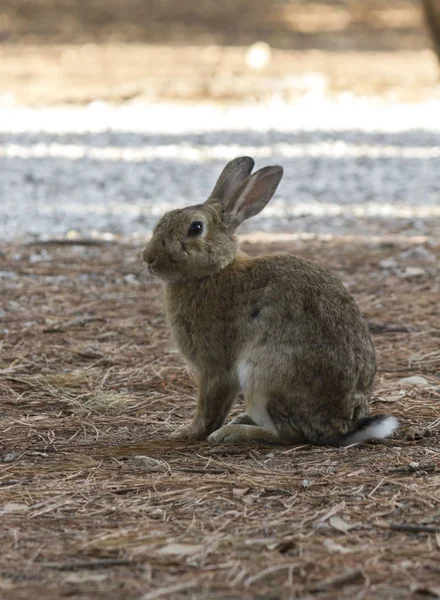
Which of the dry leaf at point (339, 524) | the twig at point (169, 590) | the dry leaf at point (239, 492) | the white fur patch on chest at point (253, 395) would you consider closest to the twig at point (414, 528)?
the dry leaf at point (339, 524)

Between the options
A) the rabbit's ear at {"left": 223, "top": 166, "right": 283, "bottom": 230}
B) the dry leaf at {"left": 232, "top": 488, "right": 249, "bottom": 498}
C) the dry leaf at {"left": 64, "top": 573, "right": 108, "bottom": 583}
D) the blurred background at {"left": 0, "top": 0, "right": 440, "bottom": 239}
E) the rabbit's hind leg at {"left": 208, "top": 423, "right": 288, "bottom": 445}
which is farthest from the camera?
the blurred background at {"left": 0, "top": 0, "right": 440, "bottom": 239}

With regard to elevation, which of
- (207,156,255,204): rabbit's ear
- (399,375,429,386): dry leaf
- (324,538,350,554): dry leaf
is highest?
(207,156,255,204): rabbit's ear

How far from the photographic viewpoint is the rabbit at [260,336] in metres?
4.12

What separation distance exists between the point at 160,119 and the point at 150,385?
8.45m

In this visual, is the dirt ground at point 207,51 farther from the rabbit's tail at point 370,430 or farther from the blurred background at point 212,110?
the rabbit's tail at point 370,430

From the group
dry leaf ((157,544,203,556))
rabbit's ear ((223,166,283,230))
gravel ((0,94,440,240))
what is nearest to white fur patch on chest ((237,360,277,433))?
rabbit's ear ((223,166,283,230))

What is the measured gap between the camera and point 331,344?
4133 millimetres

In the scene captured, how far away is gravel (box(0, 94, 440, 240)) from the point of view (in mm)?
8984

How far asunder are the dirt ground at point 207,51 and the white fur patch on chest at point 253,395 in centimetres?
1034

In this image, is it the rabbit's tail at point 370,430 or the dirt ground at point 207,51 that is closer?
the rabbit's tail at point 370,430

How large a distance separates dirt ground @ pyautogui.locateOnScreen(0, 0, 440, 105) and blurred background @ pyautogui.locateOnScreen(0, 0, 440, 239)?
0.14 feet

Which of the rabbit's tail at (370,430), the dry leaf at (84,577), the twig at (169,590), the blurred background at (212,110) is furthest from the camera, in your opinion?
the blurred background at (212,110)

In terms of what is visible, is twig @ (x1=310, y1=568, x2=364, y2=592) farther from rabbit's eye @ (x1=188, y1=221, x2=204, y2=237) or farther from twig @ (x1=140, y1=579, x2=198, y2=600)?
rabbit's eye @ (x1=188, y1=221, x2=204, y2=237)

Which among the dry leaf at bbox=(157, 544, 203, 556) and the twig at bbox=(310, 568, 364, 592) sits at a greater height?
the dry leaf at bbox=(157, 544, 203, 556)
